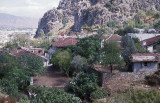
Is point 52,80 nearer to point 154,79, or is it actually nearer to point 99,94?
point 99,94

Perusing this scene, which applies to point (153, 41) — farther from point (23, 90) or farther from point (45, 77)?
point (23, 90)

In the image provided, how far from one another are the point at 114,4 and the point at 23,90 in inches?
2621

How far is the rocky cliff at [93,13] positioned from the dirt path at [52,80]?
5006 centimetres

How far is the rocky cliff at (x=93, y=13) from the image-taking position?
78938 mm

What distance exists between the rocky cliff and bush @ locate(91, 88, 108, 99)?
58.8m

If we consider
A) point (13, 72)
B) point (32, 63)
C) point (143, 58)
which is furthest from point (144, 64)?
point (13, 72)

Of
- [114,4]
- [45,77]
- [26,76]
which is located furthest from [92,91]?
[114,4]

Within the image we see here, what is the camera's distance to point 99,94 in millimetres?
17547

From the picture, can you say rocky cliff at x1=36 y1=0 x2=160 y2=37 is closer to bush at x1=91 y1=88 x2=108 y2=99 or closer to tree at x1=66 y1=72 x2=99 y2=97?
tree at x1=66 y1=72 x2=99 y2=97

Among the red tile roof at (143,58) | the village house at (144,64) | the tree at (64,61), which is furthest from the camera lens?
the tree at (64,61)

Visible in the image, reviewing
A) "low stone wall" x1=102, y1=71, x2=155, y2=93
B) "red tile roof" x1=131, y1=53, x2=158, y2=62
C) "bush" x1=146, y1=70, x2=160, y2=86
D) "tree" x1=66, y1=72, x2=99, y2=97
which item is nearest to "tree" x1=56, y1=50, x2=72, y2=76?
"tree" x1=66, y1=72, x2=99, y2=97

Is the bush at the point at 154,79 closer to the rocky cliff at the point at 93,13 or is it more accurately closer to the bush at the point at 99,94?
the bush at the point at 99,94

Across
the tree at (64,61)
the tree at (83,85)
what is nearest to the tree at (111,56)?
the tree at (83,85)

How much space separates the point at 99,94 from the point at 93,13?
66.8 meters
